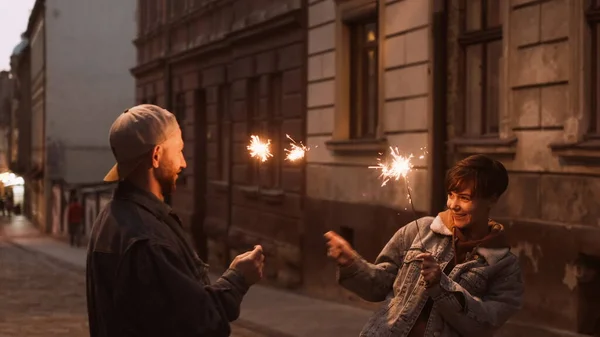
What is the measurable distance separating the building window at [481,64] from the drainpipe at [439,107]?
0.30 m

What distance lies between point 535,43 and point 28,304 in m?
10.1

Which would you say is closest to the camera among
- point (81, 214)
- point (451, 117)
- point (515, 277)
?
point (515, 277)

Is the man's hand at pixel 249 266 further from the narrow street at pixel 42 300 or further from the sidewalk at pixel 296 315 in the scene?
the narrow street at pixel 42 300

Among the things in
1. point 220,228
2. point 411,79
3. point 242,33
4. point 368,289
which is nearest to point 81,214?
point 220,228

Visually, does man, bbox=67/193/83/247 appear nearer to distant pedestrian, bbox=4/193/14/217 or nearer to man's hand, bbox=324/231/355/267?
distant pedestrian, bbox=4/193/14/217

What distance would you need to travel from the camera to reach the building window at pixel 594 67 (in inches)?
402

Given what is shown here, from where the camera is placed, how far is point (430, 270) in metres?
3.83

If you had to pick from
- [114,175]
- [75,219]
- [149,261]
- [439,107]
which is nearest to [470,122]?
[439,107]

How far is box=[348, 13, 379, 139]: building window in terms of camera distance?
15284 mm

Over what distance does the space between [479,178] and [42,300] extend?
14804 millimetres

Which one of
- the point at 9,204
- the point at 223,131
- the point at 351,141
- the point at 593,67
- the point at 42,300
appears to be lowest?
the point at 9,204

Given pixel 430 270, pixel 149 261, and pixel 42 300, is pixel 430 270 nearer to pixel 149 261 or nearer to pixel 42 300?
pixel 149 261

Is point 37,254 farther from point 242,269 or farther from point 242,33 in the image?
point 242,269

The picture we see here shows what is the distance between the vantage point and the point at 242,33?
20172mm
